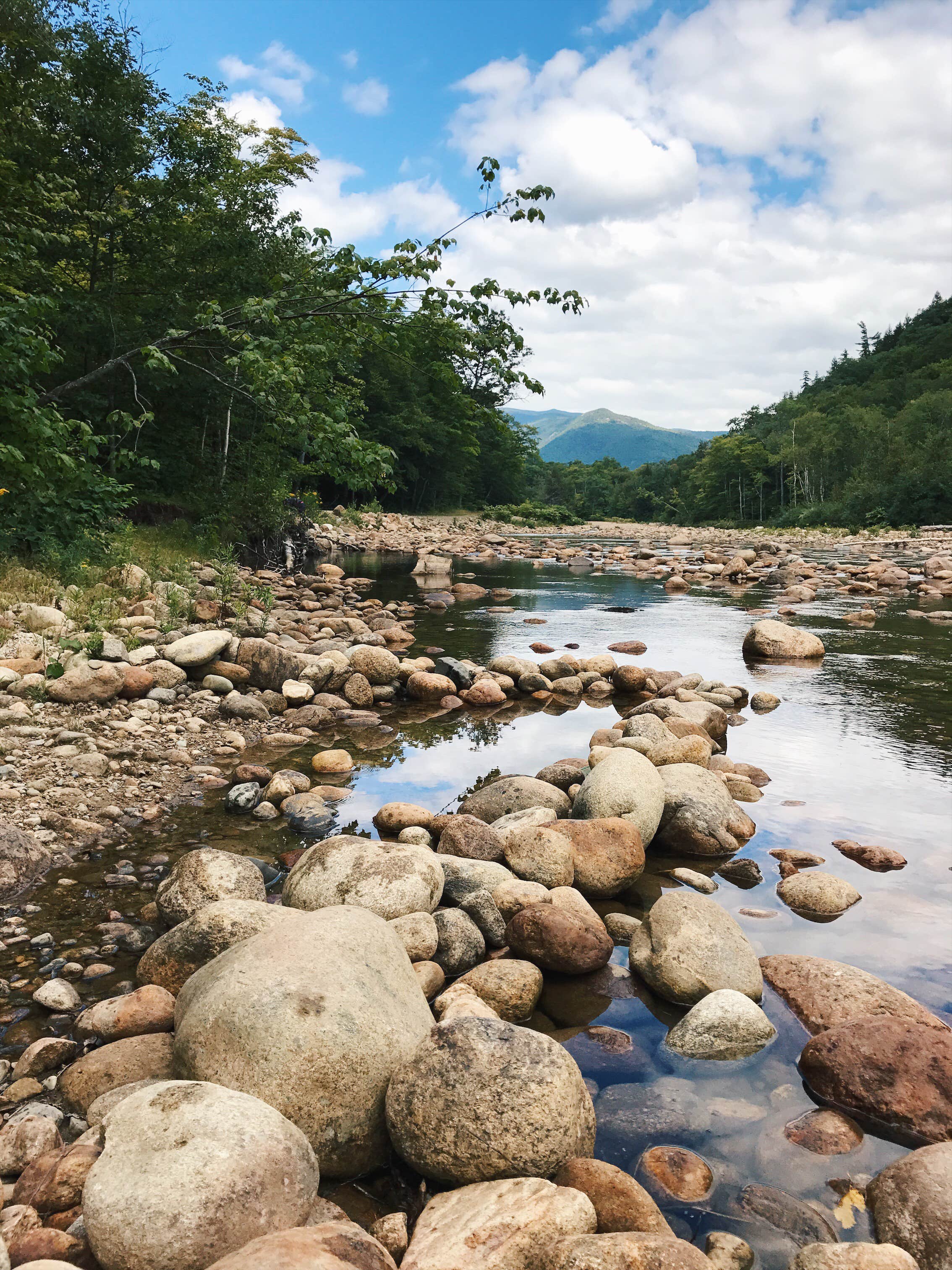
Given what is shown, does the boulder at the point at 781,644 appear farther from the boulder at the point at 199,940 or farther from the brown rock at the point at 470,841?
the boulder at the point at 199,940

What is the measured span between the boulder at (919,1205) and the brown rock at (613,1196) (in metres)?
0.73

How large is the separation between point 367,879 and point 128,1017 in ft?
4.34

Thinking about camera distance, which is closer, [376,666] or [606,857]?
[606,857]

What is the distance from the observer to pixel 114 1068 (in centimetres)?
298

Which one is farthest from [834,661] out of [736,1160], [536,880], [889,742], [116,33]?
[116,33]

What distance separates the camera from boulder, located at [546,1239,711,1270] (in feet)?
6.90

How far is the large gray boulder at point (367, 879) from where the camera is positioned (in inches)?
163

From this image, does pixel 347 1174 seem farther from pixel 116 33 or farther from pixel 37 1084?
pixel 116 33

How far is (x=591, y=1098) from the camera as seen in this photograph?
9.96 ft

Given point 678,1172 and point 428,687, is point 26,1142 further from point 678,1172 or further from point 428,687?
point 428,687

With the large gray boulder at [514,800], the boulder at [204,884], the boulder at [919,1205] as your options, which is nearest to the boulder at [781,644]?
the large gray boulder at [514,800]

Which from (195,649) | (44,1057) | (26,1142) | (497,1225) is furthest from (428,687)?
(497,1225)

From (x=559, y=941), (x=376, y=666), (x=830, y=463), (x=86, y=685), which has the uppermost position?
(x=830, y=463)

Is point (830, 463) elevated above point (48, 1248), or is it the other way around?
point (830, 463)
